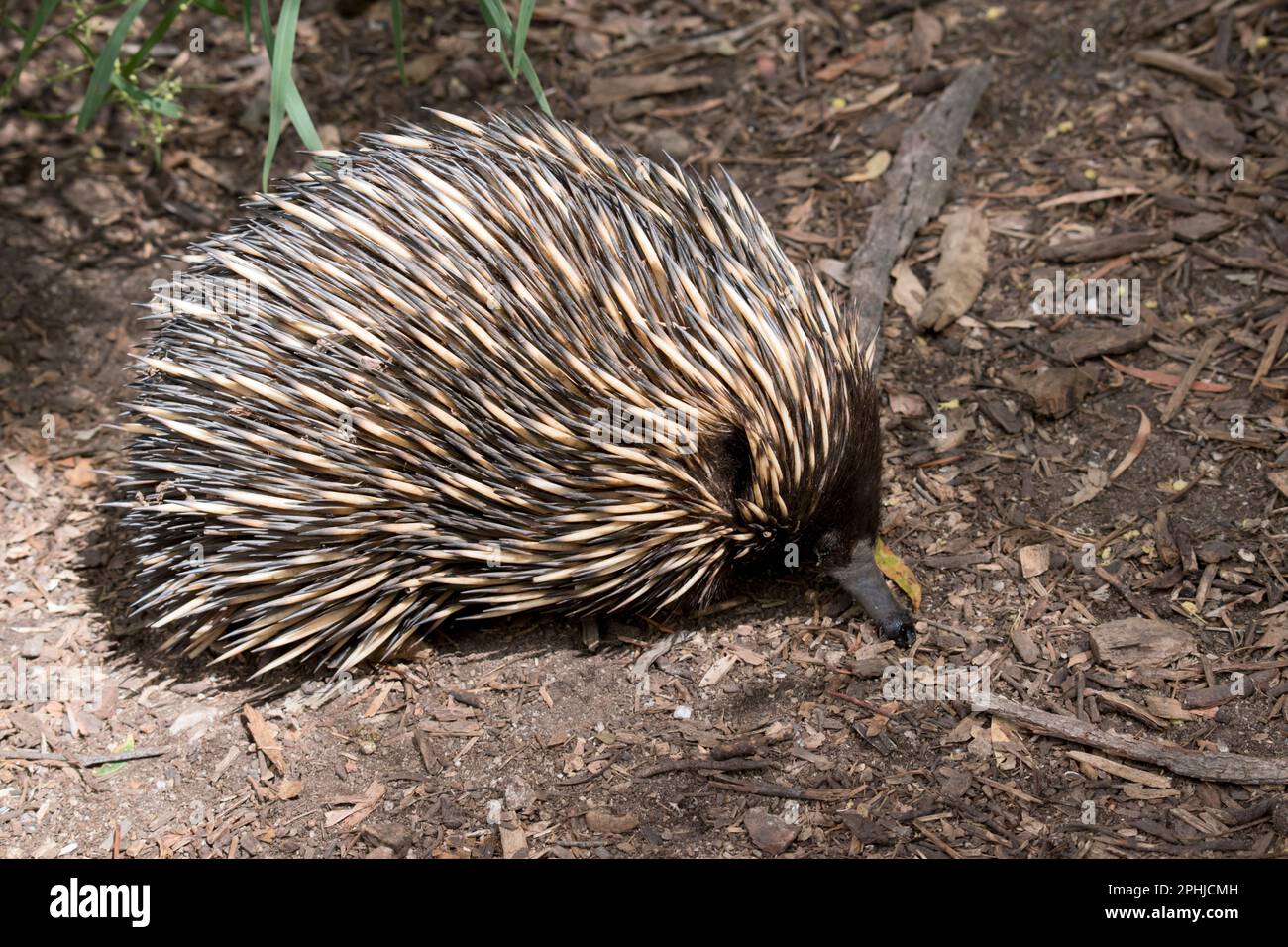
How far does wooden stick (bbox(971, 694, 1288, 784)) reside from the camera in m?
3.81

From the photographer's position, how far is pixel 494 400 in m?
4.13

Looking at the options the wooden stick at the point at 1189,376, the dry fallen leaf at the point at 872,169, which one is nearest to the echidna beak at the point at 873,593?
the wooden stick at the point at 1189,376

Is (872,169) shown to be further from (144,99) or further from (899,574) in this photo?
(144,99)

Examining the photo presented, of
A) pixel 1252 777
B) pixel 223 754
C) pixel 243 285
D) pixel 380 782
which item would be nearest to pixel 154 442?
pixel 243 285

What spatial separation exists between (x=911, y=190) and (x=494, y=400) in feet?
8.81

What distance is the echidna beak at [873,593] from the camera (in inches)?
172

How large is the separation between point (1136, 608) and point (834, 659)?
104 centimetres

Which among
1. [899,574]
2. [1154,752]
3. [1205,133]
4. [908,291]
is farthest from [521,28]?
[1205,133]

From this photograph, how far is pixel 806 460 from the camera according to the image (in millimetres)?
4133

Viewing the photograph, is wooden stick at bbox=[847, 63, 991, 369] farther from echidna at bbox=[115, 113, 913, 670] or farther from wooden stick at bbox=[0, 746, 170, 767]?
wooden stick at bbox=[0, 746, 170, 767]

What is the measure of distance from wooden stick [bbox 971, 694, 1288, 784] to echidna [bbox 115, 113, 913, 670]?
0.47m

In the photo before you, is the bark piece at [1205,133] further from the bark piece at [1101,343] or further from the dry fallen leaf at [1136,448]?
the dry fallen leaf at [1136,448]

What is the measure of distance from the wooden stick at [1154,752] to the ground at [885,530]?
0.03 metres
